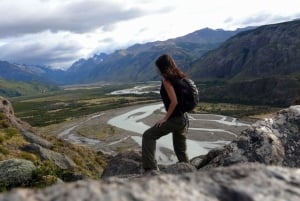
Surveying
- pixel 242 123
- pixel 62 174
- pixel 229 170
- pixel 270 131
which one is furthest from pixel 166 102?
pixel 242 123

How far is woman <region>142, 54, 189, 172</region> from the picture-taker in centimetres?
1159

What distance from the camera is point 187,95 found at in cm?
1174

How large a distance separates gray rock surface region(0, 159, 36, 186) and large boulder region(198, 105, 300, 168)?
10663mm

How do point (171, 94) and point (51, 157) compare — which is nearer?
point (171, 94)

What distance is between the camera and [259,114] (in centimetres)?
13425

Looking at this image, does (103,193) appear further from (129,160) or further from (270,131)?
(129,160)

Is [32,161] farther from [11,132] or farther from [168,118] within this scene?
[168,118]

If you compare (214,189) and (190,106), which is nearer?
(214,189)

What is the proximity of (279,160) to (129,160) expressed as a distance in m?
11.1

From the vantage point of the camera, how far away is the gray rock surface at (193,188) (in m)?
3.54

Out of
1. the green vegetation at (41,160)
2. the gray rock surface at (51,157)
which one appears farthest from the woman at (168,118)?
the gray rock surface at (51,157)

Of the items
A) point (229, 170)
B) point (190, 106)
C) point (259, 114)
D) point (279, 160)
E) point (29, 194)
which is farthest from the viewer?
point (259, 114)

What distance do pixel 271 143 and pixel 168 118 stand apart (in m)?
3.20

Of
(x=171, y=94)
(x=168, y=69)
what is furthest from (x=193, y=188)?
(x=168, y=69)
